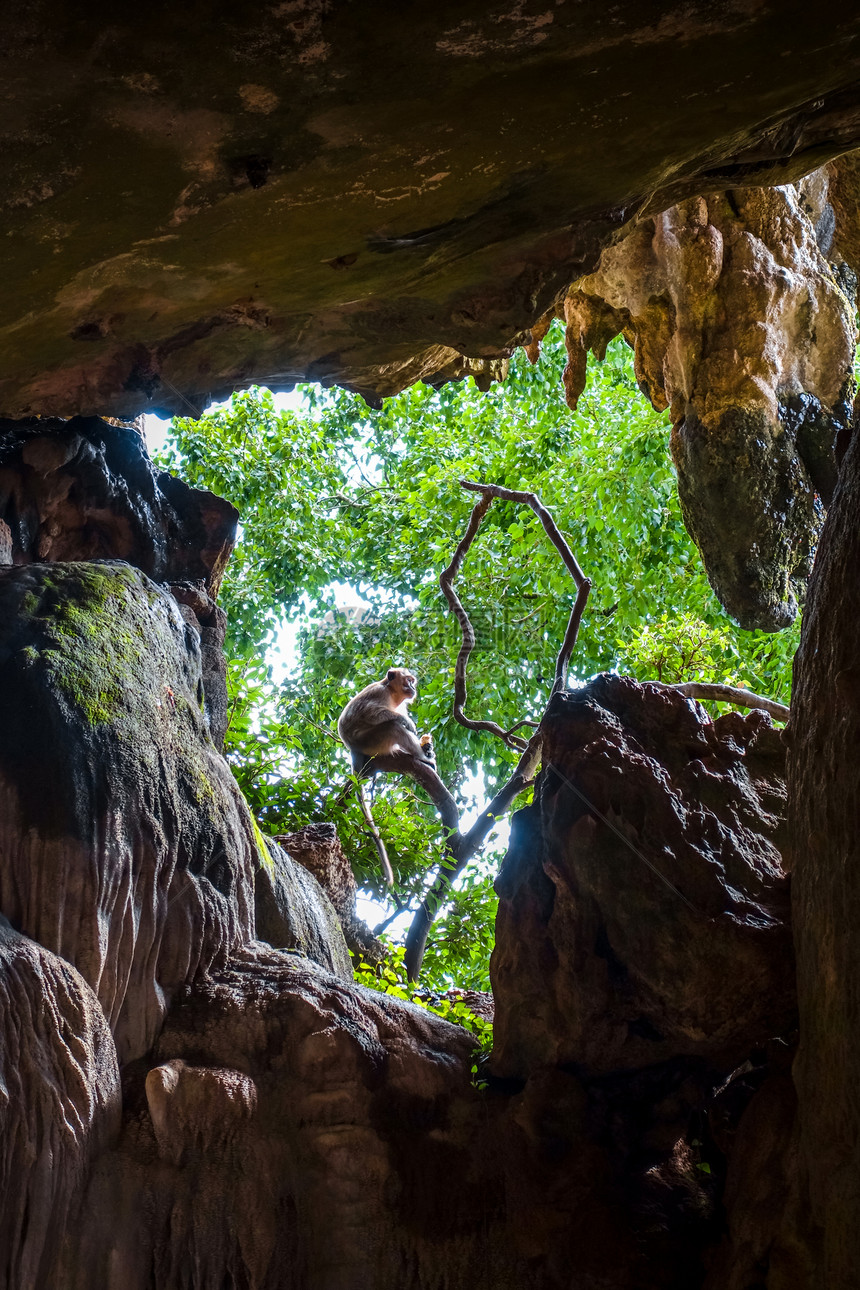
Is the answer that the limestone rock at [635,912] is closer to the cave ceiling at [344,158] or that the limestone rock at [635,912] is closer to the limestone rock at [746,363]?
the cave ceiling at [344,158]

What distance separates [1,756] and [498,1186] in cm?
253

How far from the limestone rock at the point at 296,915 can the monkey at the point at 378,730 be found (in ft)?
10.1

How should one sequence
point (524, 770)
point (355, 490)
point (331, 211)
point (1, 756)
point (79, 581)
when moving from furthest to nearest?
point (355, 490)
point (524, 770)
point (79, 581)
point (1, 756)
point (331, 211)

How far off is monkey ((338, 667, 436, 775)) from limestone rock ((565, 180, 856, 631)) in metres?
3.03

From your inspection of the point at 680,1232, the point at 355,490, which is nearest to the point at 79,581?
the point at 680,1232

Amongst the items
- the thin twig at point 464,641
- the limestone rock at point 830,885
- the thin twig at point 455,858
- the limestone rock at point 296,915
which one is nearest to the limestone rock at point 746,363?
the thin twig at point 464,641

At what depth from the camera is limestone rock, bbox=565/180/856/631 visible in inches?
293

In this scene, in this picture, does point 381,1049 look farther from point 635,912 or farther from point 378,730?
point 378,730

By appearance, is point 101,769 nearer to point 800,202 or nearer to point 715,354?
point 715,354

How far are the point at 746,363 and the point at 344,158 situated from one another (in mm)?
4629

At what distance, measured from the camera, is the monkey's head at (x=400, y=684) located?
10.5m

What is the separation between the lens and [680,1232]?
4156 millimetres

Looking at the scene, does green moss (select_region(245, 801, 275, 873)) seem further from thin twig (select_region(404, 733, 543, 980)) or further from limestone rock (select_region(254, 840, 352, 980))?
thin twig (select_region(404, 733, 543, 980))

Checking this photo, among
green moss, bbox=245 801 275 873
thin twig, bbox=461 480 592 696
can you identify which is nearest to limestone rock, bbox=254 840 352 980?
green moss, bbox=245 801 275 873
